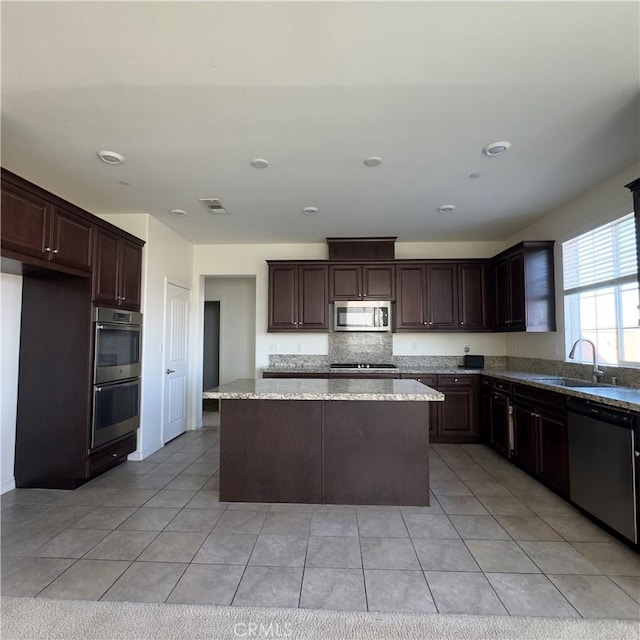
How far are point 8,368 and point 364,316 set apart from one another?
388 centimetres

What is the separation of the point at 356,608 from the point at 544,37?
2.88 m

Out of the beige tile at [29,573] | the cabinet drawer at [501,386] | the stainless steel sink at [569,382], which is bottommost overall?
the beige tile at [29,573]

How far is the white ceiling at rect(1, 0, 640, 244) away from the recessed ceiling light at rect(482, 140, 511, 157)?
56mm

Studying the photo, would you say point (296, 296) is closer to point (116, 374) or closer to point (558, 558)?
point (116, 374)

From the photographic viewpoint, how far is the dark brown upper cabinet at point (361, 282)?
5.06 meters

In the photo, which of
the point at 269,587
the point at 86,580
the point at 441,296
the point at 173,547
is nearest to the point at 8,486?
the point at 86,580

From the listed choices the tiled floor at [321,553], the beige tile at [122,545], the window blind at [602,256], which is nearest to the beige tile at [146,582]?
the tiled floor at [321,553]

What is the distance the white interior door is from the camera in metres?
4.62

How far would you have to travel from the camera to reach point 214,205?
3918 millimetres

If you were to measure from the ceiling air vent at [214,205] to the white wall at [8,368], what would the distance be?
1793 mm

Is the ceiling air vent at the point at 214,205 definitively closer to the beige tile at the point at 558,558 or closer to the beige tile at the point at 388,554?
the beige tile at the point at 388,554

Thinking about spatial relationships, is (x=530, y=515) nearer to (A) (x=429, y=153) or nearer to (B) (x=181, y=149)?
(A) (x=429, y=153)

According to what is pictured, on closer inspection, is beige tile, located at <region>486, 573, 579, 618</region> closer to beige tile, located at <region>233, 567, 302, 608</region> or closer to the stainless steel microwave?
beige tile, located at <region>233, 567, 302, 608</region>

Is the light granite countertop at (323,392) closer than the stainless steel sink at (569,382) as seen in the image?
Yes
